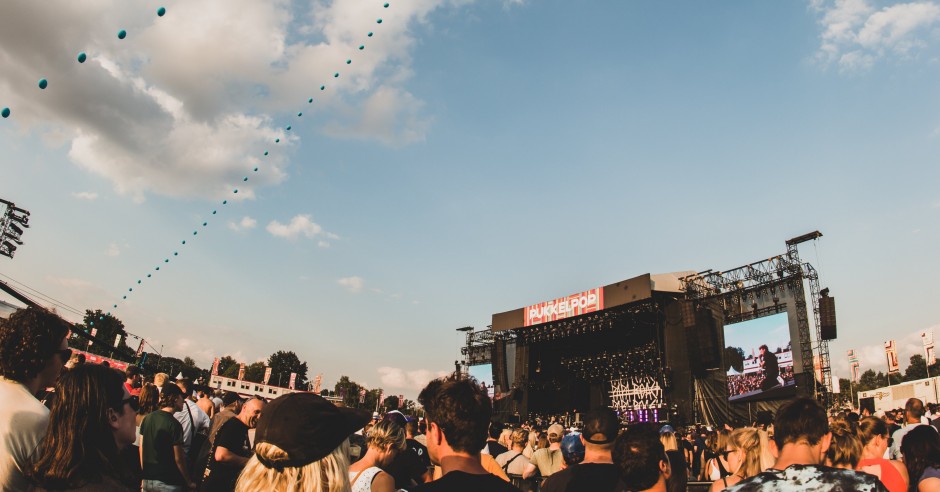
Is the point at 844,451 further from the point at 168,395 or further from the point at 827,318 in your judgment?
the point at 827,318

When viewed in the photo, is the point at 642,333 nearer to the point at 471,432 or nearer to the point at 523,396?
the point at 523,396

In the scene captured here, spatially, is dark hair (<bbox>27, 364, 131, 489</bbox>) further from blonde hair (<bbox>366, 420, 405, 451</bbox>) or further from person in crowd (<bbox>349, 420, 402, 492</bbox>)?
blonde hair (<bbox>366, 420, 405, 451</bbox>)

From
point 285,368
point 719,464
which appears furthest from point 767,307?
point 285,368

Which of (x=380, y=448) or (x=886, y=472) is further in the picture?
(x=886, y=472)

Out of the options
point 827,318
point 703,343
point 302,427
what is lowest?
point 302,427

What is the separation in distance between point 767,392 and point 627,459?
75.3 ft

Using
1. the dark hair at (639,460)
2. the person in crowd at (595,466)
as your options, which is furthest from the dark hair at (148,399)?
the dark hair at (639,460)

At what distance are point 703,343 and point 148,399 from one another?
968 inches

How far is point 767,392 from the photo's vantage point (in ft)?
75.3

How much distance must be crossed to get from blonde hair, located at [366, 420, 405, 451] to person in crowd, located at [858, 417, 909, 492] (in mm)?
3190

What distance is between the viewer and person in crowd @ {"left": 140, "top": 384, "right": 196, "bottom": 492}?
4.78 m

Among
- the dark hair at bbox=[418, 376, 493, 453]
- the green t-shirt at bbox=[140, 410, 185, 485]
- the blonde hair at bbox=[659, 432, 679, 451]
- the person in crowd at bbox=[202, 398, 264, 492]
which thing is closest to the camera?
the dark hair at bbox=[418, 376, 493, 453]

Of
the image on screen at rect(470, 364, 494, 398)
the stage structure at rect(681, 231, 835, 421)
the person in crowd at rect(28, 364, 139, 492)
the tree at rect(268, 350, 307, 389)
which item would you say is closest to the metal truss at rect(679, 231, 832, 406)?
the stage structure at rect(681, 231, 835, 421)

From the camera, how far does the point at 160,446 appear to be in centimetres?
481
